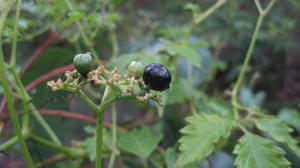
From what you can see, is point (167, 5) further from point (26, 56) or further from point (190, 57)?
point (190, 57)

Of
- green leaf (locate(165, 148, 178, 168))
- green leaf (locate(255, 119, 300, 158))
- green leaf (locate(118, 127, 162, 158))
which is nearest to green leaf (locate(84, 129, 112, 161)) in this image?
green leaf (locate(118, 127, 162, 158))

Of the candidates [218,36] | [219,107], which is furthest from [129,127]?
[218,36]

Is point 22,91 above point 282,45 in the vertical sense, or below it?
above

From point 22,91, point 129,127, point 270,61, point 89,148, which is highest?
point 22,91

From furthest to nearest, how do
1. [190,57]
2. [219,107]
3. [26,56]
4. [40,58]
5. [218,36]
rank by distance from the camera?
[218,36]
[26,56]
[40,58]
[219,107]
[190,57]

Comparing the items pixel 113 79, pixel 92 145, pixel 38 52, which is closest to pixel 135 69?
pixel 113 79

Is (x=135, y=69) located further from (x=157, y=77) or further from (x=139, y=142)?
(x=139, y=142)

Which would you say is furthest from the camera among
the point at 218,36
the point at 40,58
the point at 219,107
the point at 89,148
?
the point at 218,36
